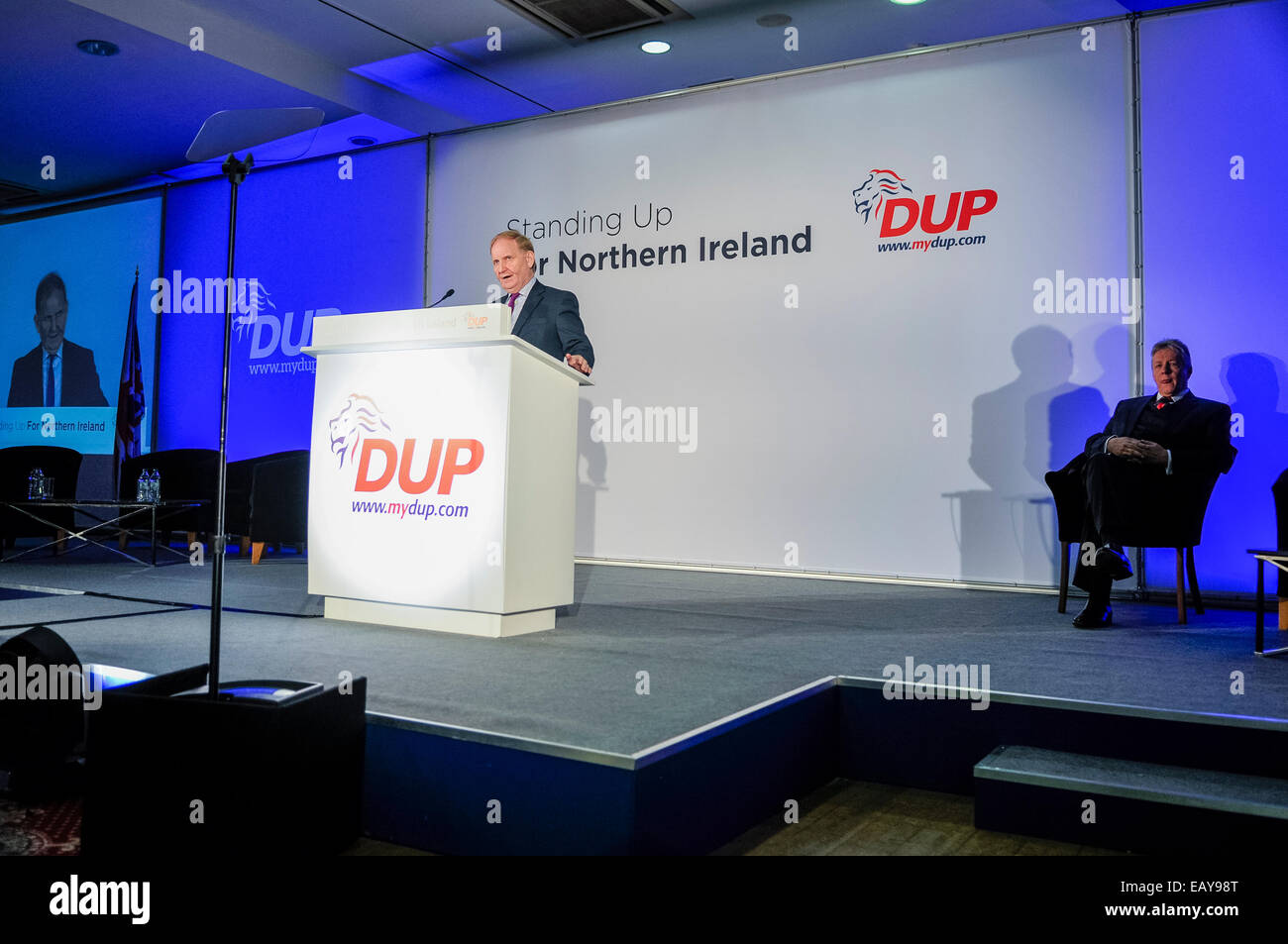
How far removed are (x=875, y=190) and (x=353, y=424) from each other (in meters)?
3.36

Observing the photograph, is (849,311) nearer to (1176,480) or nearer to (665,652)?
(1176,480)

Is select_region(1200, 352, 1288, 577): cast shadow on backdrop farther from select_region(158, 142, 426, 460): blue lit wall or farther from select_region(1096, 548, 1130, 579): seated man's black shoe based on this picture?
select_region(158, 142, 426, 460): blue lit wall

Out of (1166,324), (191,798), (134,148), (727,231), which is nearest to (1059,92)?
(1166,324)

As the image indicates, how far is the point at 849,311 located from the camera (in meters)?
5.55

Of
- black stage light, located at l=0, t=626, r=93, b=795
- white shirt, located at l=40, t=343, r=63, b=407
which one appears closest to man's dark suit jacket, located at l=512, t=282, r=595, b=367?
black stage light, located at l=0, t=626, r=93, b=795

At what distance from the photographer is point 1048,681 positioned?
8.51ft

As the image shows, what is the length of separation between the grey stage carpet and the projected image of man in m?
4.68

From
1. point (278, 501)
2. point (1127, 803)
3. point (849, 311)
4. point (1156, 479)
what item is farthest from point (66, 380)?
point (1127, 803)

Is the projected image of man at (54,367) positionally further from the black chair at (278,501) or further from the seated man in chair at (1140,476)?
the seated man in chair at (1140,476)

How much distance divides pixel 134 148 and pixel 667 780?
7.71m

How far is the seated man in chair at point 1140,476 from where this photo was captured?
3.73m

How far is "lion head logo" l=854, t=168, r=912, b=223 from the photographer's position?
17.9 feet

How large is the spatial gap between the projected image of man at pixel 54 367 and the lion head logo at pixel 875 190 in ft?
21.7

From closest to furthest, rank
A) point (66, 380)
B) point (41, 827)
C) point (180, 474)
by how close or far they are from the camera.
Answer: point (41, 827), point (180, 474), point (66, 380)
